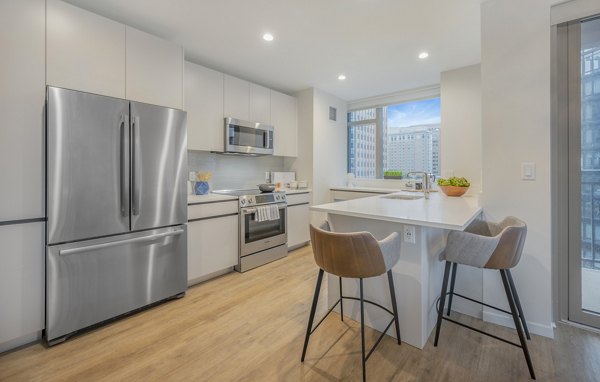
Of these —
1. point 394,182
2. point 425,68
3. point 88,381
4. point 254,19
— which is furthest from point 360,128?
point 88,381

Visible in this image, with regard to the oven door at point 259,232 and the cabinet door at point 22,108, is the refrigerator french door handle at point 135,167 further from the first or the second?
the oven door at point 259,232

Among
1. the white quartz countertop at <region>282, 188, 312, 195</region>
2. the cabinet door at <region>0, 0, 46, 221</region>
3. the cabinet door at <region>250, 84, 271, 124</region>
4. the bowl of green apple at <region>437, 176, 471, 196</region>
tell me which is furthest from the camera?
the white quartz countertop at <region>282, 188, 312, 195</region>

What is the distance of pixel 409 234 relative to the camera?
6.03 ft

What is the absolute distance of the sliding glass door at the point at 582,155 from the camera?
1.90 meters

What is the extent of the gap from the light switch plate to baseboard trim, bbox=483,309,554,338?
3.46ft

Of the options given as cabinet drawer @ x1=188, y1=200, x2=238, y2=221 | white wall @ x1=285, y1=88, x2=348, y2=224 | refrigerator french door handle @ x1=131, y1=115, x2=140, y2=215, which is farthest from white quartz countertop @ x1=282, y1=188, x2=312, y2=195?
refrigerator french door handle @ x1=131, y1=115, x2=140, y2=215

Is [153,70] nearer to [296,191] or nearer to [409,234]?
[296,191]

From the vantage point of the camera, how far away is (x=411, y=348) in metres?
1.83

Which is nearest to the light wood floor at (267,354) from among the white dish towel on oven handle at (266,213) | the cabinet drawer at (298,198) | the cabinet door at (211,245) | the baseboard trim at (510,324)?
the baseboard trim at (510,324)

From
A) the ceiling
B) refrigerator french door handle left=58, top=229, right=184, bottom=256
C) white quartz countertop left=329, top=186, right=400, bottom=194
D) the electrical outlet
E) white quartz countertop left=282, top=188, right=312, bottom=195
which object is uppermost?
the ceiling

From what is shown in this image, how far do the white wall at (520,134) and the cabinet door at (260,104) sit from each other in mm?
2712

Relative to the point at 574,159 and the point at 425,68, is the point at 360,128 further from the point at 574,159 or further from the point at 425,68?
the point at 574,159

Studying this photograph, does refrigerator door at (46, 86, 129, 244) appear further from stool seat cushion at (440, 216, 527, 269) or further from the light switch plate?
the light switch plate

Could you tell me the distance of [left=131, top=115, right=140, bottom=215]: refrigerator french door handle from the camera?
2.20 m
